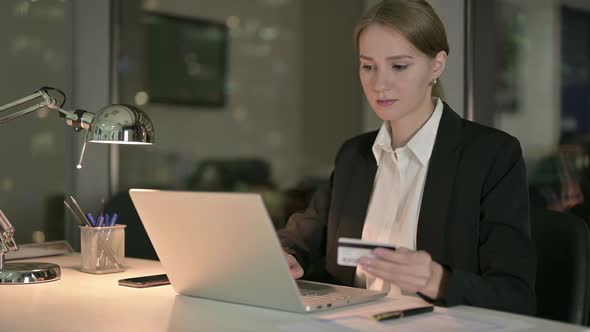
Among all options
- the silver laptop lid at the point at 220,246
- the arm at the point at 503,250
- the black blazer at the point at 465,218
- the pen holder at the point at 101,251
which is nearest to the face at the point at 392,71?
the black blazer at the point at 465,218

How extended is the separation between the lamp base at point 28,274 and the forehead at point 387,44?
0.87 m

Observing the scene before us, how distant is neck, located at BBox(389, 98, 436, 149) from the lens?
5.78ft

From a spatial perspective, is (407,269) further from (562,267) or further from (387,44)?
(387,44)

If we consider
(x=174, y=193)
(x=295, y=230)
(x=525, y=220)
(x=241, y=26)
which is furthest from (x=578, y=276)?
(x=241, y=26)

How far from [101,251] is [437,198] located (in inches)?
31.5

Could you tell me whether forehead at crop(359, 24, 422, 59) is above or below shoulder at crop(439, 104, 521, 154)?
above

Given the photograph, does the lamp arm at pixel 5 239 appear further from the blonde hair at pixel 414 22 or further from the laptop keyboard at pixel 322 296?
the blonde hair at pixel 414 22

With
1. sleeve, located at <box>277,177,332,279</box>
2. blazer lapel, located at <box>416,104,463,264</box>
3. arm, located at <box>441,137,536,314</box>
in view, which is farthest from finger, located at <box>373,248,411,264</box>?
sleeve, located at <box>277,177,332,279</box>

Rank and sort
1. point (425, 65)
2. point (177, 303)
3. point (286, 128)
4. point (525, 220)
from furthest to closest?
point (286, 128) < point (425, 65) < point (525, 220) < point (177, 303)

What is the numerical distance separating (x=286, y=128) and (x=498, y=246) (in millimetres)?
1687

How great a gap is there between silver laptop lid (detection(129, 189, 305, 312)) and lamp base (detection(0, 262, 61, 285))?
40cm

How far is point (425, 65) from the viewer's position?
169 centimetres

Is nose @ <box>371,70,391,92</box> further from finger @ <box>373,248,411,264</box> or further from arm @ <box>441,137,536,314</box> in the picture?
finger @ <box>373,248,411,264</box>

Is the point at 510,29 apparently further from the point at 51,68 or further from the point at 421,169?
the point at 51,68
